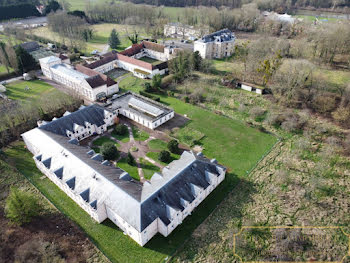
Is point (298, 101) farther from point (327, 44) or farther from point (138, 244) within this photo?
point (138, 244)

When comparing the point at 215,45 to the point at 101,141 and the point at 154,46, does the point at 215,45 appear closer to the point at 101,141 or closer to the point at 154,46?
the point at 154,46

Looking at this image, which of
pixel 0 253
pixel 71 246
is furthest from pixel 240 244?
pixel 0 253

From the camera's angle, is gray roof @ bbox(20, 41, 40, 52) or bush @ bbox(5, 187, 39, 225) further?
gray roof @ bbox(20, 41, 40, 52)

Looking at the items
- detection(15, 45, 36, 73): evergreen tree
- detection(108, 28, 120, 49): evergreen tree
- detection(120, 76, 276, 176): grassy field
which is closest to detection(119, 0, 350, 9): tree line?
detection(108, 28, 120, 49): evergreen tree

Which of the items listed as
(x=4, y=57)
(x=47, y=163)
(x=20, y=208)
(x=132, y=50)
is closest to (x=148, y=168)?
(x=47, y=163)

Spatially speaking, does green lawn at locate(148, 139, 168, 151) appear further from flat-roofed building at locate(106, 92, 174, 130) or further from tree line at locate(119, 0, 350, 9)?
tree line at locate(119, 0, 350, 9)
